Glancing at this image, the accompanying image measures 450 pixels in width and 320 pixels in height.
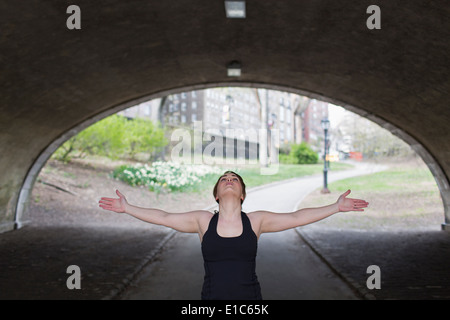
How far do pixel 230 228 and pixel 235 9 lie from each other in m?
4.99

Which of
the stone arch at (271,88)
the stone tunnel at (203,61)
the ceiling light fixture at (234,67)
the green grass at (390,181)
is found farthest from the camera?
the green grass at (390,181)

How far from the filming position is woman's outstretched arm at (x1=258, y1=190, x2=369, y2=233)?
272 centimetres

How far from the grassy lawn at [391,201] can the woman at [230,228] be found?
456 inches

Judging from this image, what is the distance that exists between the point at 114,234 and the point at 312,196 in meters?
13.3

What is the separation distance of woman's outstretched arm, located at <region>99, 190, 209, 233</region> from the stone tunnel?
4044mm

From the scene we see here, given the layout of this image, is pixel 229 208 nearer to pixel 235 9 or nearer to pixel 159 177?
pixel 235 9

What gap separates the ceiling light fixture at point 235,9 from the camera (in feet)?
20.8

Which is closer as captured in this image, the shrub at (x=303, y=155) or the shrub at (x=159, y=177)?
the shrub at (x=159, y=177)

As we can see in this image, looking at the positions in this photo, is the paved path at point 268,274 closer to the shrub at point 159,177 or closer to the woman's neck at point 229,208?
the woman's neck at point 229,208

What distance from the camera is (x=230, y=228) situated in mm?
2482

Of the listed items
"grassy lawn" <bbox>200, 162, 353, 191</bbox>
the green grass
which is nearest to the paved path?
"grassy lawn" <bbox>200, 162, 353, 191</bbox>

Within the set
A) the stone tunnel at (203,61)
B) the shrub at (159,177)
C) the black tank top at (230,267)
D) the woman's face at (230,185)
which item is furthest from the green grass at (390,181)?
the black tank top at (230,267)

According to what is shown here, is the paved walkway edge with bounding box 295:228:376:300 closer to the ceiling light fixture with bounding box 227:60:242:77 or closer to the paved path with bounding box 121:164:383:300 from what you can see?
the paved path with bounding box 121:164:383:300
